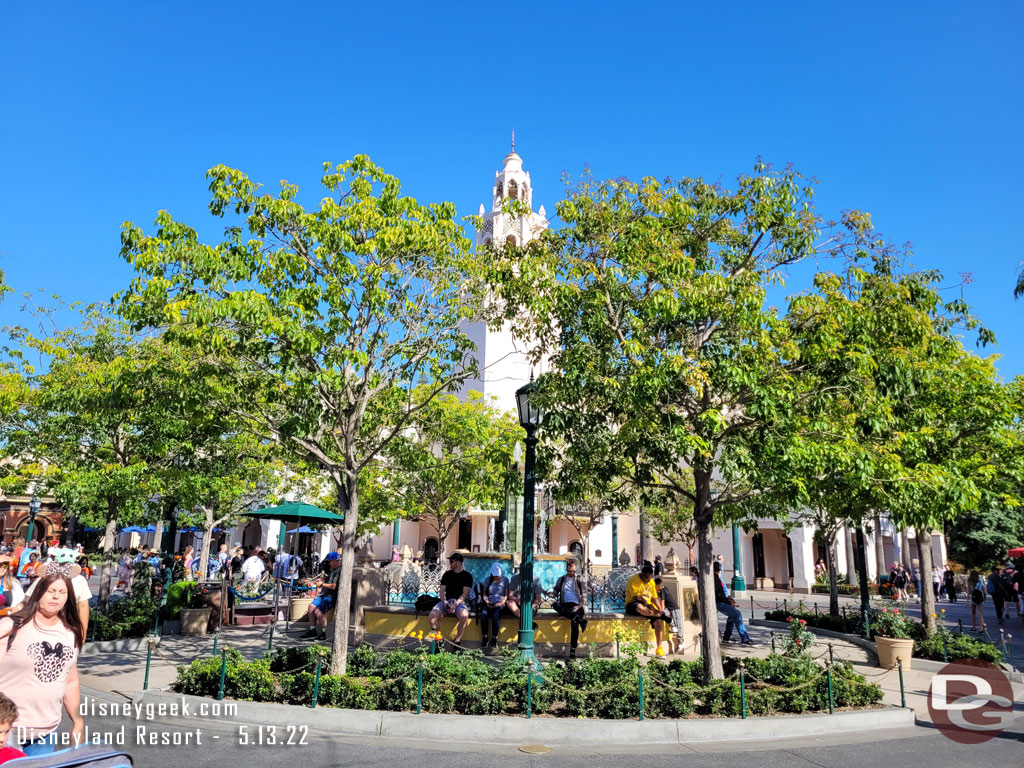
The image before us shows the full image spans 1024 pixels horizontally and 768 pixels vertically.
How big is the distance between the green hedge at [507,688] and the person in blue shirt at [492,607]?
2.74m

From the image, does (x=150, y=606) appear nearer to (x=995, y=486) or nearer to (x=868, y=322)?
(x=868, y=322)

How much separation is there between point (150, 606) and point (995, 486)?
728 inches

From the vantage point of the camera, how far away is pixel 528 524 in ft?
35.4

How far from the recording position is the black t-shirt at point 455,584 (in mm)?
12719

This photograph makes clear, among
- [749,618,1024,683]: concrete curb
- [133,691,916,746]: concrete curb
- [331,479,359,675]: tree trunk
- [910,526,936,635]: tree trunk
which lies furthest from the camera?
[910,526,936,635]: tree trunk

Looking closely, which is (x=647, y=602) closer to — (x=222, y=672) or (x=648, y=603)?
(x=648, y=603)

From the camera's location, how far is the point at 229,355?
10281mm

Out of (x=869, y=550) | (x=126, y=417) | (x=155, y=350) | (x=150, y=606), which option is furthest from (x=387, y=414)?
(x=869, y=550)

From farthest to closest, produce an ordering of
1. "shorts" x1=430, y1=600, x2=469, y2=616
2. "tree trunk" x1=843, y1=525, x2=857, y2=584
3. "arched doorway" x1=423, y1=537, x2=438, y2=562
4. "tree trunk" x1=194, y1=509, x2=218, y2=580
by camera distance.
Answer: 1. "arched doorway" x1=423, y1=537, x2=438, y2=562
2. "tree trunk" x1=843, y1=525, x2=857, y2=584
3. "tree trunk" x1=194, y1=509, x2=218, y2=580
4. "shorts" x1=430, y1=600, x2=469, y2=616

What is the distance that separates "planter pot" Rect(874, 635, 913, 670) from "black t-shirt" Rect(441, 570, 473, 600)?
27.1 feet

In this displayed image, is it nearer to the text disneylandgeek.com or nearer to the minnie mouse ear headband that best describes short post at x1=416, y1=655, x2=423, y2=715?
the text disneylandgeek.com

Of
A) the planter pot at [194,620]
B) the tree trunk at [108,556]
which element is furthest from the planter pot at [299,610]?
the tree trunk at [108,556]

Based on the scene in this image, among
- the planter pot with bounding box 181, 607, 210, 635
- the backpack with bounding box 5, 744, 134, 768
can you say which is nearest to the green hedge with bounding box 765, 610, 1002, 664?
the backpack with bounding box 5, 744, 134, 768

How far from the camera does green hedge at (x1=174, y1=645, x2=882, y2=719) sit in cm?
880
